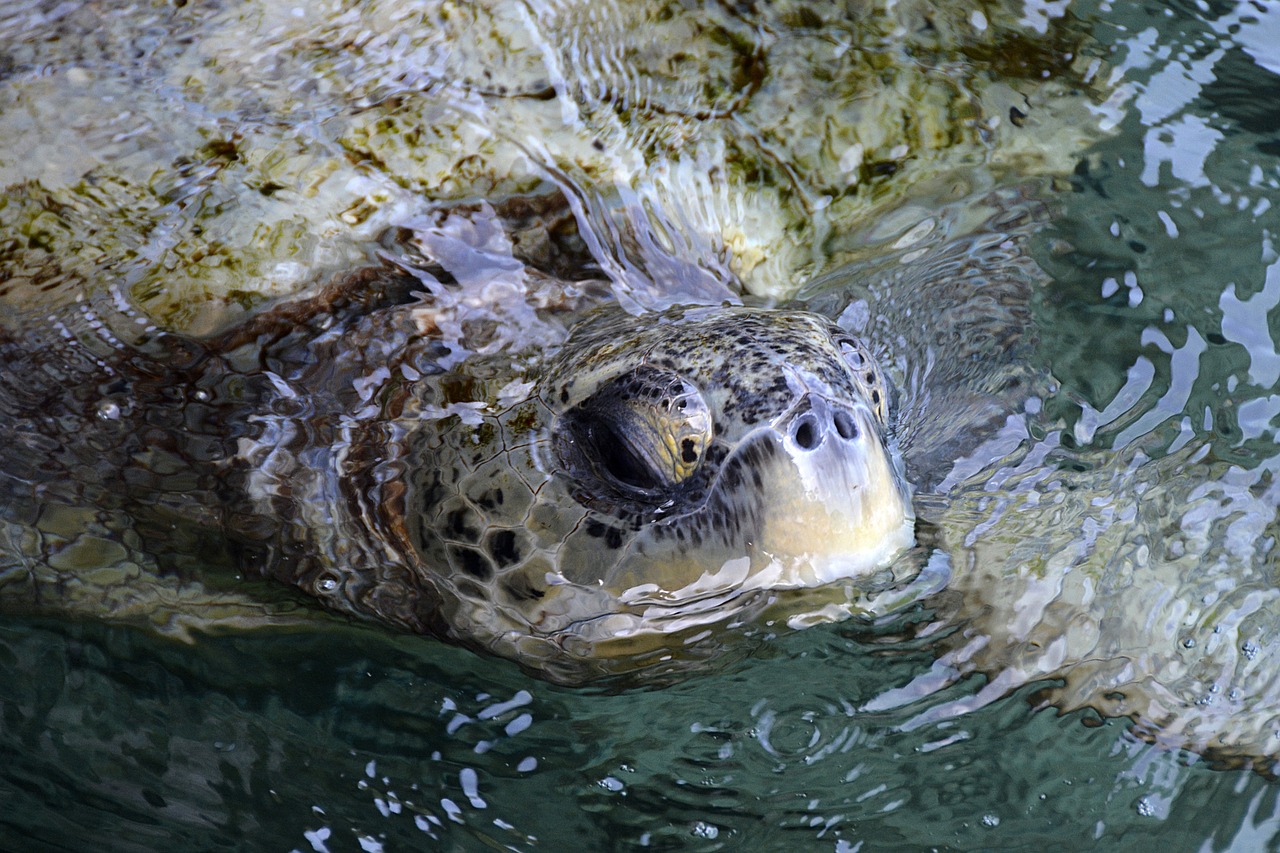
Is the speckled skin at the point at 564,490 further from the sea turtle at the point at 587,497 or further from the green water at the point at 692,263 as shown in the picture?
the green water at the point at 692,263

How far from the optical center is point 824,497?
1.76 metres

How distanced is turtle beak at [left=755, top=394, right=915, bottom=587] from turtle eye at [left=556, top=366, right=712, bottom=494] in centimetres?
14

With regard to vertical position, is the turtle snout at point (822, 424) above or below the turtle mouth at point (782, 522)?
above

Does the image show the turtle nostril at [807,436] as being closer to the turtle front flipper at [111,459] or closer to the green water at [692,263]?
the green water at [692,263]

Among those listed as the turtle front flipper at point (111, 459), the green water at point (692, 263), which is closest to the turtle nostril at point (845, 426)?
the green water at point (692, 263)

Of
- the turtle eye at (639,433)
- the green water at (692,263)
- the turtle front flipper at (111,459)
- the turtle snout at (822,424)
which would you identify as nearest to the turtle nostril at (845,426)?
the turtle snout at (822,424)

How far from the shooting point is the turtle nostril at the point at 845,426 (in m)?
1.81

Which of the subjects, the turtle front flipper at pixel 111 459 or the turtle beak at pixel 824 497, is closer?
the turtle beak at pixel 824 497

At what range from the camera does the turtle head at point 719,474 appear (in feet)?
5.84

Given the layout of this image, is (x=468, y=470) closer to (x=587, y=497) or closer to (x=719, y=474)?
(x=587, y=497)

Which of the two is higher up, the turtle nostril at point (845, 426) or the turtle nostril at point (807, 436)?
the turtle nostril at point (807, 436)

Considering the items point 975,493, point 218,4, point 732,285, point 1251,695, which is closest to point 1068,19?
point 732,285

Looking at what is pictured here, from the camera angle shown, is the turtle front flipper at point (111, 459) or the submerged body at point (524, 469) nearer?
the submerged body at point (524, 469)

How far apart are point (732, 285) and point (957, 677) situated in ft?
3.41
